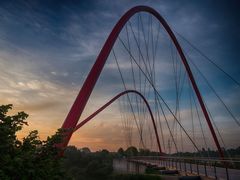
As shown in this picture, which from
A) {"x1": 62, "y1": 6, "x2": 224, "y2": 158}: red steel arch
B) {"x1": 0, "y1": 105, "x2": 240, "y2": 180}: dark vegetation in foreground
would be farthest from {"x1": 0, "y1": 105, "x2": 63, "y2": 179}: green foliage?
{"x1": 62, "y1": 6, "x2": 224, "y2": 158}: red steel arch

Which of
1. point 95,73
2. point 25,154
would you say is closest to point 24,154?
point 25,154

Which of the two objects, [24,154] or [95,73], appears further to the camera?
[95,73]

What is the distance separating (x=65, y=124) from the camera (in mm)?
14008

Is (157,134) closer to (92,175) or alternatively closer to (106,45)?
(92,175)

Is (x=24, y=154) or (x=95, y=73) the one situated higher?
(x=95, y=73)

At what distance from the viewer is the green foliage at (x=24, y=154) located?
19.3 ft

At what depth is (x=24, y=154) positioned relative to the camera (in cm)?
627

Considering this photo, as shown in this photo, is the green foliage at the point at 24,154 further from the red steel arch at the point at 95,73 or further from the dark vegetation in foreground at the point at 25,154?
the red steel arch at the point at 95,73

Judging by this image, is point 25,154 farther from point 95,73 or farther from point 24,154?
point 95,73

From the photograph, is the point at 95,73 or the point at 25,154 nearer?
the point at 25,154

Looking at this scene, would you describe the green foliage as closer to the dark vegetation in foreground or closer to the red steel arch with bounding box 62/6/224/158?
the dark vegetation in foreground

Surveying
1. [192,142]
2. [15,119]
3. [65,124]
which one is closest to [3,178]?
[15,119]

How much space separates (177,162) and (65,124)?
44.3ft

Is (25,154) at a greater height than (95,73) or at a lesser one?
lesser
